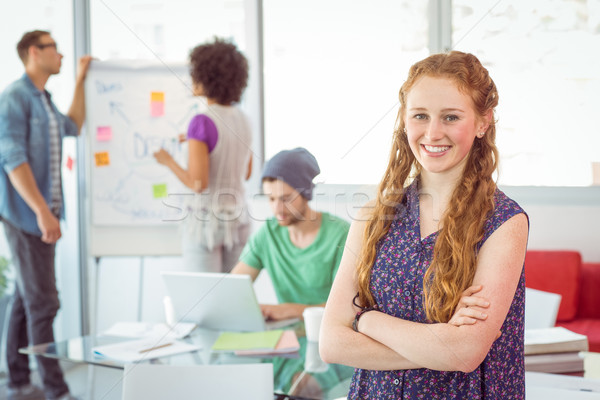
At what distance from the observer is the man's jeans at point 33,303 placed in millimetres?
2779

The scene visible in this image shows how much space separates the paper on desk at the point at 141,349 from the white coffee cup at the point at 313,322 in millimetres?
295

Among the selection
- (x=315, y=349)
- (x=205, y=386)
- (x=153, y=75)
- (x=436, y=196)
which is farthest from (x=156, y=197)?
(x=436, y=196)

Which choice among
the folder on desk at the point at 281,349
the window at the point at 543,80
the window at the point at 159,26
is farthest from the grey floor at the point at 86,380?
the window at the point at 543,80

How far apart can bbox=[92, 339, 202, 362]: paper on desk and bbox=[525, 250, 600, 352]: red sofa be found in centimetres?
182

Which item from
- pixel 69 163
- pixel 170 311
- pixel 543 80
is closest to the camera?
pixel 170 311

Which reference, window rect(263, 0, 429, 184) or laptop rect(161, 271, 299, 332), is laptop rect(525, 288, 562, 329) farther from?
window rect(263, 0, 429, 184)

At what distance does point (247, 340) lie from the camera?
1.64 metres

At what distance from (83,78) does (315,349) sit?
2316 millimetres

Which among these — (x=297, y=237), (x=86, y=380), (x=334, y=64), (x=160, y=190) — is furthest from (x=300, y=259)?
(x=334, y=64)

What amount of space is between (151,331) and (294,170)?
72 centimetres

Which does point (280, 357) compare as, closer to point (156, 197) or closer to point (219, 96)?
point (219, 96)

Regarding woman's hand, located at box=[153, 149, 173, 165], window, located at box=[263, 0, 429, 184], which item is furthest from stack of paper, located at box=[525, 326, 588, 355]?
woman's hand, located at box=[153, 149, 173, 165]

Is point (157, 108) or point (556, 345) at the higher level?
point (157, 108)

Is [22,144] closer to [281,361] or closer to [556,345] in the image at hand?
[281,361]
